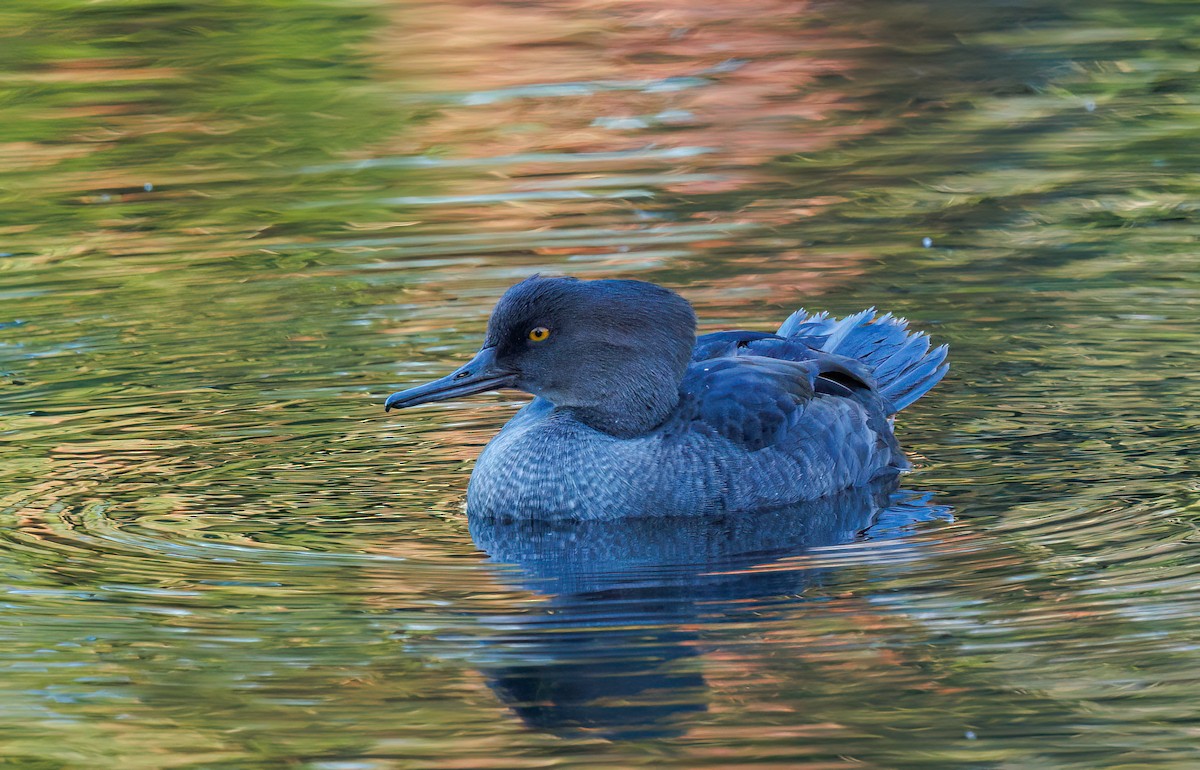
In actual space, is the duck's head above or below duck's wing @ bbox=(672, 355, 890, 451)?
above

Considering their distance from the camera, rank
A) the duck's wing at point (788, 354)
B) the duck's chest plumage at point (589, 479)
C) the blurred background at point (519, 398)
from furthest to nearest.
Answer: the duck's wing at point (788, 354)
the duck's chest plumage at point (589, 479)
the blurred background at point (519, 398)

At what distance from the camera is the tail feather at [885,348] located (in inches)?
368

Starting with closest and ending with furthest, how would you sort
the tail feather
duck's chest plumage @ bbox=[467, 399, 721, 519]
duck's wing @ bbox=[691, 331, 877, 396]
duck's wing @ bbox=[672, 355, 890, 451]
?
duck's chest plumage @ bbox=[467, 399, 721, 519]
duck's wing @ bbox=[672, 355, 890, 451]
duck's wing @ bbox=[691, 331, 877, 396]
the tail feather

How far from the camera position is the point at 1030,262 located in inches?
464

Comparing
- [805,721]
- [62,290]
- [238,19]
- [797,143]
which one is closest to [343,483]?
[805,721]

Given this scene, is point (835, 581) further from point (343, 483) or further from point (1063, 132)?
point (1063, 132)

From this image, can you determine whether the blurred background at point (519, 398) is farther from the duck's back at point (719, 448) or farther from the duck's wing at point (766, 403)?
the duck's wing at point (766, 403)

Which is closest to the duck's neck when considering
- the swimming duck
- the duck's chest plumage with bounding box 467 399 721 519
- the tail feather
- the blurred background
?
the swimming duck

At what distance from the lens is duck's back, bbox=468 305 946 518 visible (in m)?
8.18

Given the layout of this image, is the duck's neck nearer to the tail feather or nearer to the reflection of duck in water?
the reflection of duck in water

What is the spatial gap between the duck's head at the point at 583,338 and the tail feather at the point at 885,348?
1.27 metres

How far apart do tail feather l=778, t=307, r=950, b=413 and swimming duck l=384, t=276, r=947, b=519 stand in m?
0.77

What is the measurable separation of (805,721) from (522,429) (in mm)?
2943

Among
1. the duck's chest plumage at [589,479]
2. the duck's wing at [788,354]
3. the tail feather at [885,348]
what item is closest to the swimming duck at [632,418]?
the duck's chest plumage at [589,479]
